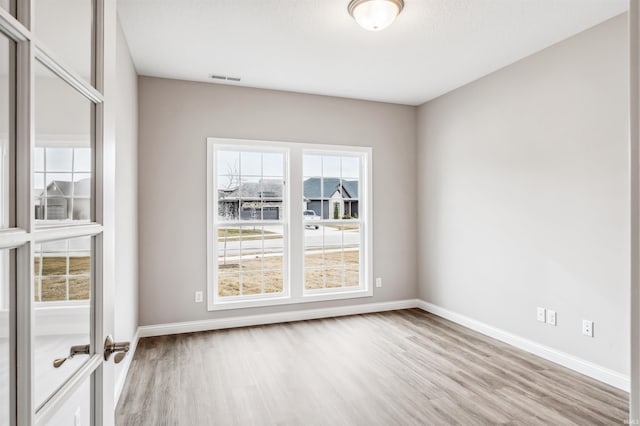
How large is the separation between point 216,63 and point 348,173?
2037mm

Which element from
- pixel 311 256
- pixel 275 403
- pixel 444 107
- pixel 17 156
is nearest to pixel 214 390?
pixel 275 403

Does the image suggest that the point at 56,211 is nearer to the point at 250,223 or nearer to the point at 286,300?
the point at 250,223

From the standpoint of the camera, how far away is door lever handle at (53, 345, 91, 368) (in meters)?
0.79

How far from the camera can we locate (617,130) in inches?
108

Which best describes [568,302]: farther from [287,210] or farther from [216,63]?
[216,63]

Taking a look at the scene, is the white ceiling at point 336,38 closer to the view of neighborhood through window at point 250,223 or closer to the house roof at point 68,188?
the view of neighborhood through window at point 250,223

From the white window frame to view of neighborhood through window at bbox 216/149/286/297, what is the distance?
0.08 meters

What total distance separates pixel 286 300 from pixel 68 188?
12.3ft

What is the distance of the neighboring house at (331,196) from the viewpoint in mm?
4645

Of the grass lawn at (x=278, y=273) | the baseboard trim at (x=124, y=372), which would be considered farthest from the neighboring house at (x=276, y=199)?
the baseboard trim at (x=124, y=372)

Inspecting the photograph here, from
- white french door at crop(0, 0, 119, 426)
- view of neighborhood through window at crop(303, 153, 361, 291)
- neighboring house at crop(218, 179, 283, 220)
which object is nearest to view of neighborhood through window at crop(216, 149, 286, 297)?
neighboring house at crop(218, 179, 283, 220)

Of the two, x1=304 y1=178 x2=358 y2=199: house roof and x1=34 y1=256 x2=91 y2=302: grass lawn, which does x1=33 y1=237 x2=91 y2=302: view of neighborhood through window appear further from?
x1=304 y1=178 x2=358 y2=199: house roof

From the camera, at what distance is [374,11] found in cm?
250

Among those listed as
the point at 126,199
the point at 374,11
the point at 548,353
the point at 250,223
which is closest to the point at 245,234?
the point at 250,223
